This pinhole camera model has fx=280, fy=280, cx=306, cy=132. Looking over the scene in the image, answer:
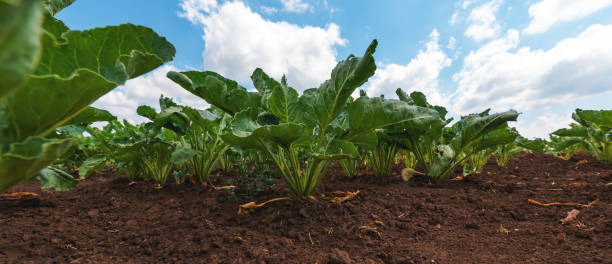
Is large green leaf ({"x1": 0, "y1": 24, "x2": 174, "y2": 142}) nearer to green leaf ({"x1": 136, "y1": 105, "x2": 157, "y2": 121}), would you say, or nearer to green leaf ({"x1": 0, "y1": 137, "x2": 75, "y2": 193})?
green leaf ({"x1": 0, "y1": 137, "x2": 75, "y2": 193})

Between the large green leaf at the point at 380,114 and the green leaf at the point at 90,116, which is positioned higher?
the large green leaf at the point at 380,114

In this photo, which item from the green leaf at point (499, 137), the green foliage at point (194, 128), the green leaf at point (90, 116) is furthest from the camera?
the green leaf at point (499, 137)

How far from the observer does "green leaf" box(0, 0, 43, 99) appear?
382 mm

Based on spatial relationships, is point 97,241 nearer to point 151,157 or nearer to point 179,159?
point 179,159

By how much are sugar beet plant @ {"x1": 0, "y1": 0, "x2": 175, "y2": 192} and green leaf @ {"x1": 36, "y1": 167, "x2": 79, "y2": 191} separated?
0.85 feet

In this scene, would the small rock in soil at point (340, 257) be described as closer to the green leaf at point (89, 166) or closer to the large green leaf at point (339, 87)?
the large green leaf at point (339, 87)

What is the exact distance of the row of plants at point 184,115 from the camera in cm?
79

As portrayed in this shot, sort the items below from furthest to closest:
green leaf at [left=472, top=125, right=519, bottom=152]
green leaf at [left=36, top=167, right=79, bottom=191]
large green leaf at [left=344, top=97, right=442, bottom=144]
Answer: green leaf at [left=472, top=125, right=519, bottom=152], large green leaf at [left=344, top=97, right=442, bottom=144], green leaf at [left=36, top=167, right=79, bottom=191]

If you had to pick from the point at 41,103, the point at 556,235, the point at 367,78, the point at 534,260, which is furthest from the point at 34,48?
the point at 556,235

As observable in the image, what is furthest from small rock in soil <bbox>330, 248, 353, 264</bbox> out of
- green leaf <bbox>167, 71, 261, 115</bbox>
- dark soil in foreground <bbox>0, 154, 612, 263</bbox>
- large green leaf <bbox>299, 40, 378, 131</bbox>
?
green leaf <bbox>167, 71, 261, 115</bbox>

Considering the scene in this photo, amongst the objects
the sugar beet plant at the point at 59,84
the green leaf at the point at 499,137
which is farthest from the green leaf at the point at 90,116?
the green leaf at the point at 499,137

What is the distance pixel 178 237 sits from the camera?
1507mm

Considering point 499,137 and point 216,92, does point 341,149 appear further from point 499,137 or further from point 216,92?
point 499,137

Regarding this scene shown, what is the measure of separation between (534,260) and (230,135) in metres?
1.60
